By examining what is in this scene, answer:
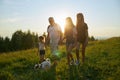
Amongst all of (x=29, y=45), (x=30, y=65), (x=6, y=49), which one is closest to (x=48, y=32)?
(x=30, y=65)

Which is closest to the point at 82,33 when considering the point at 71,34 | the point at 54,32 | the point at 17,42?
the point at 71,34

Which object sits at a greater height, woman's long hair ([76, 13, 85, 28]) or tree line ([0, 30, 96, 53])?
tree line ([0, 30, 96, 53])

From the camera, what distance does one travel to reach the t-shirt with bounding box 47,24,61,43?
1570 centimetres

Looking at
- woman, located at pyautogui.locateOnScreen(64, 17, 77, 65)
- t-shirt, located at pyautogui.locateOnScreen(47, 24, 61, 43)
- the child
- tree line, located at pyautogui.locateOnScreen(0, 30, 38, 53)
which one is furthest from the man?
tree line, located at pyautogui.locateOnScreen(0, 30, 38, 53)

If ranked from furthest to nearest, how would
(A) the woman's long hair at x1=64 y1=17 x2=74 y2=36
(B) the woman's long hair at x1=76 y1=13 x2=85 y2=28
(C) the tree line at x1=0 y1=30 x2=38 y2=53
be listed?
1. (C) the tree line at x1=0 y1=30 x2=38 y2=53
2. (A) the woman's long hair at x1=64 y1=17 x2=74 y2=36
3. (B) the woman's long hair at x1=76 y1=13 x2=85 y2=28

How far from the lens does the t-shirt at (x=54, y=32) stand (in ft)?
51.5

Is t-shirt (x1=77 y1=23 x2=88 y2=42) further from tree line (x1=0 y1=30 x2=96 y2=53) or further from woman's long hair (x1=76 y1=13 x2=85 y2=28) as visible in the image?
tree line (x1=0 y1=30 x2=96 y2=53)

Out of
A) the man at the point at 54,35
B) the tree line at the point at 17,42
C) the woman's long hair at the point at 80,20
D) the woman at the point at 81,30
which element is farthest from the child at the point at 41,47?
the tree line at the point at 17,42

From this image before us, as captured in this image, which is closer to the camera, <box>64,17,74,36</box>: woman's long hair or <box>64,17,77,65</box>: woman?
<box>64,17,74,36</box>: woman's long hair

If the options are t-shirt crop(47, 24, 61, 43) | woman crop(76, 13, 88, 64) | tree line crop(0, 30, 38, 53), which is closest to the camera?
woman crop(76, 13, 88, 64)

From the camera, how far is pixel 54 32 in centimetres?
1570

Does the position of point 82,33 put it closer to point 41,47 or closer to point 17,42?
point 41,47

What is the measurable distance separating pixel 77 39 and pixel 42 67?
87.2 inches

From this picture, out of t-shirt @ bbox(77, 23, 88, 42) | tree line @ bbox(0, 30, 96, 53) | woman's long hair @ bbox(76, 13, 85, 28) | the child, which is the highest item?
tree line @ bbox(0, 30, 96, 53)
